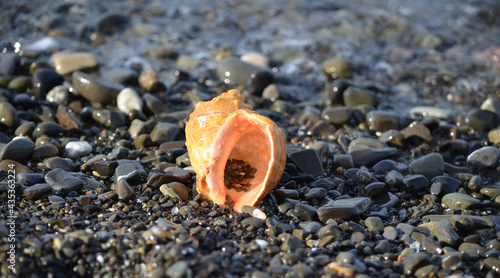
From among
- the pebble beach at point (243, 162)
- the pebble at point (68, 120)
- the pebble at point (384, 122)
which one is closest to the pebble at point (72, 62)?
the pebble beach at point (243, 162)

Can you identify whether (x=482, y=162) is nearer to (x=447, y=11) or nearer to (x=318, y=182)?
(x=318, y=182)

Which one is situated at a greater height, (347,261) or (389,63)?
(347,261)

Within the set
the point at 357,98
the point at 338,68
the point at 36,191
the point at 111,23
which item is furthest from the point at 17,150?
the point at 111,23

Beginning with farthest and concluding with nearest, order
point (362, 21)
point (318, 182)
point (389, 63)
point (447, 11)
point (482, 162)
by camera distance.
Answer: point (447, 11), point (362, 21), point (389, 63), point (482, 162), point (318, 182)

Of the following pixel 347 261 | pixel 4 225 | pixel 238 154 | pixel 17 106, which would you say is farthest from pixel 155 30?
pixel 347 261

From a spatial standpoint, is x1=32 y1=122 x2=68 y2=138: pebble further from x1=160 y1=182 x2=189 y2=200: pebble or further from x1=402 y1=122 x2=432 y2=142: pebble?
x1=402 y1=122 x2=432 y2=142: pebble

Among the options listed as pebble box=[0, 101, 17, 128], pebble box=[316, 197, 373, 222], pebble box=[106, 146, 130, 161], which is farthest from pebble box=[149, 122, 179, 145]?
pebble box=[316, 197, 373, 222]
